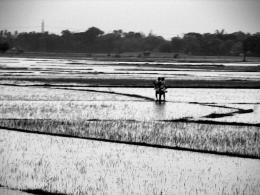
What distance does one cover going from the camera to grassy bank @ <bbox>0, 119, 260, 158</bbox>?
11.5 meters

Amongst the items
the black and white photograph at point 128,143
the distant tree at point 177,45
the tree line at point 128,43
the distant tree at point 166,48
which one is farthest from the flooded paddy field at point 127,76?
the distant tree at point 166,48

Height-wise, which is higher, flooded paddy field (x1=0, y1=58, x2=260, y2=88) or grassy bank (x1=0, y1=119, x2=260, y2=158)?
grassy bank (x1=0, y1=119, x2=260, y2=158)

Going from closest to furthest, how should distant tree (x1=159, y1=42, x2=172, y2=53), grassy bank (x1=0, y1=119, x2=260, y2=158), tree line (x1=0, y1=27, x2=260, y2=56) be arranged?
grassy bank (x1=0, y1=119, x2=260, y2=158)
tree line (x1=0, y1=27, x2=260, y2=56)
distant tree (x1=159, y1=42, x2=172, y2=53)

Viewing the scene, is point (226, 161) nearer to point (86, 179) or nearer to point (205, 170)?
point (205, 170)

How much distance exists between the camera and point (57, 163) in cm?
929

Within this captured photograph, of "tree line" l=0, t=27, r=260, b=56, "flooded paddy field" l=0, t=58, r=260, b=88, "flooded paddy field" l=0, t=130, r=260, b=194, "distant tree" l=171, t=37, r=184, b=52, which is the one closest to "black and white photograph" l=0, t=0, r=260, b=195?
"flooded paddy field" l=0, t=130, r=260, b=194

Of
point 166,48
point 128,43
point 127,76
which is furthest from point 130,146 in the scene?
point 128,43

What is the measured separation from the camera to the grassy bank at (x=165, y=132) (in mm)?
11516

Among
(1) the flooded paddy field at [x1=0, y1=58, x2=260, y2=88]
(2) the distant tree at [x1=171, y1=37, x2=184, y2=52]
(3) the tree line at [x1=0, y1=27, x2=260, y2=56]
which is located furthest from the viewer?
(2) the distant tree at [x1=171, y1=37, x2=184, y2=52]

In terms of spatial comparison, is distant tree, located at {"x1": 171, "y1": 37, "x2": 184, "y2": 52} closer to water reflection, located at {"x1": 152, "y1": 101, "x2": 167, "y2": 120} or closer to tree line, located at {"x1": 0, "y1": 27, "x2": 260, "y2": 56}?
tree line, located at {"x1": 0, "y1": 27, "x2": 260, "y2": 56}

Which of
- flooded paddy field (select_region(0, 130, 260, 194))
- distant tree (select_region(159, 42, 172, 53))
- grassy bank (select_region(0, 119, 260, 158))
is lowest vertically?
distant tree (select_region(159, 42, 172, 53))

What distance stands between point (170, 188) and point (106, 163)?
1.96m

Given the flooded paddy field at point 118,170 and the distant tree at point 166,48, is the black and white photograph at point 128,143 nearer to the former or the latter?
the flooded paddy field at point 118,170

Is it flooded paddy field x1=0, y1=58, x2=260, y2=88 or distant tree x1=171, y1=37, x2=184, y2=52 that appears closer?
flooded paddy field x1=0, y1=58, x2=260, y2=88
